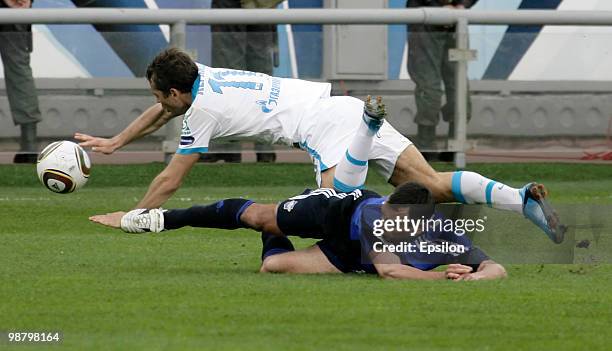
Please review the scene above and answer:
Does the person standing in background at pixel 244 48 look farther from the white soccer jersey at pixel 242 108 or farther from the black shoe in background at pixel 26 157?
the white soccer jersey at pixel 242 108

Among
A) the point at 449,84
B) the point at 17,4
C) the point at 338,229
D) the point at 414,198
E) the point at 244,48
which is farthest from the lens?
the point at 449,84

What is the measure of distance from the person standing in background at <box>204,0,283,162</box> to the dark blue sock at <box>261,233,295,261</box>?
17.1 feet

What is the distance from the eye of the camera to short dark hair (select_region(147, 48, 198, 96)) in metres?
8.51

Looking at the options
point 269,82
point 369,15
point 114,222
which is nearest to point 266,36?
point 369,15

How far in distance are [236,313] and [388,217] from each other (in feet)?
4.48

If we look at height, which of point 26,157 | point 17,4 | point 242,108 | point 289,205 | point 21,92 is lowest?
point 26,157

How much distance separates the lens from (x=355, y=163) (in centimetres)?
828

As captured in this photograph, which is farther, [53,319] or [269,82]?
[269,82]

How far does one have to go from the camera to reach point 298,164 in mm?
13852

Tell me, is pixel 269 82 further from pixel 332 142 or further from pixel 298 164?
pixel 298 164

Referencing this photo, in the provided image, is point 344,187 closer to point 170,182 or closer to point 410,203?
point 410,203

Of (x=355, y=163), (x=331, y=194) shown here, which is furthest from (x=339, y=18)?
(x=331, y=194)

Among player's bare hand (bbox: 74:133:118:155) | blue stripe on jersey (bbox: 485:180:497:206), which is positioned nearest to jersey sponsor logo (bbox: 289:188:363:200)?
blue stripe on jersey (bbox: 485:180:497:206)

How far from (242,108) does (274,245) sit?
38.3 inches
